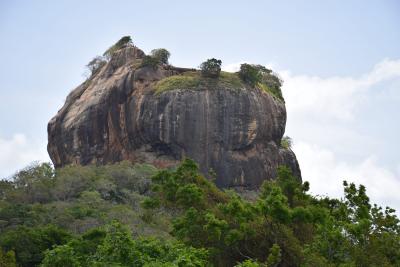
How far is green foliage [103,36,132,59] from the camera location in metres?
55.1

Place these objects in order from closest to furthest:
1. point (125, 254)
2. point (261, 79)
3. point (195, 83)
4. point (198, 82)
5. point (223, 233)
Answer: point (125, 254) → point (223, 233) → point (195, 83) → point (198, 82) → point (261, 79)

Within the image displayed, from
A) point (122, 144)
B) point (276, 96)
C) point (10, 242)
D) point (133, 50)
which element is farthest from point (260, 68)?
point (10, 242)

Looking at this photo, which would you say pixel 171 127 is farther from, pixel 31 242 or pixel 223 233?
pixel 223 233

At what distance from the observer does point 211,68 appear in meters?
49.4

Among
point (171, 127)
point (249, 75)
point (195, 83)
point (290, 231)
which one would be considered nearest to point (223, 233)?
point (290, 231)

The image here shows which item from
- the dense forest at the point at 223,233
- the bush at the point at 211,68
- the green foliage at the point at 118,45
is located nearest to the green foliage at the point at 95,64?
the green foliage at the point at 118,45

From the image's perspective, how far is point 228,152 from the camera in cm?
4669

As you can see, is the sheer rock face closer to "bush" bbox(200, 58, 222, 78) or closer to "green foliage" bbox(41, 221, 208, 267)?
"bush" bbox(200, 58, 222, 78)

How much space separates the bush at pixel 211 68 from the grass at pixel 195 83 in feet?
1.35

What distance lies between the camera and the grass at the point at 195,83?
47.8m

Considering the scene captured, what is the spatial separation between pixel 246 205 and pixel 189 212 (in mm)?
1851

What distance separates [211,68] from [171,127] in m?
6.06

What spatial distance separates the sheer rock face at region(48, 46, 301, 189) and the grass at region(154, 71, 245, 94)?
1.46 feet

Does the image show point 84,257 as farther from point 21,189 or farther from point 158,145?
point 158,145
